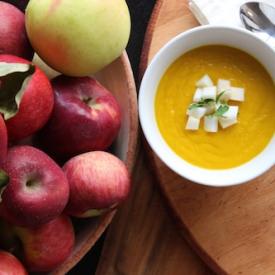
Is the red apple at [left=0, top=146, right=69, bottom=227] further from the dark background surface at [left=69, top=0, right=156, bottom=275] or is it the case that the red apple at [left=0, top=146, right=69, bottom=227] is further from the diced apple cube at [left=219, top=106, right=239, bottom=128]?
the dark background surface at [left=69, top=0, right=156, bottom=275]

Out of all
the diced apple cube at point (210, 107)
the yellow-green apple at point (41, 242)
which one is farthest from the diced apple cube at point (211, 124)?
the yellow-green apple at point (41, 242)

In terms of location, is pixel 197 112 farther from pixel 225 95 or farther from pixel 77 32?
pixel 77 32

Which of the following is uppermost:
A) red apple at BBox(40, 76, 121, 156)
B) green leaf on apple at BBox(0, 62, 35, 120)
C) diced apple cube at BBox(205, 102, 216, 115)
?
green leaf on apple at BBox(0, 62, 35, 120)

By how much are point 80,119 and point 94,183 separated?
8 centimetres

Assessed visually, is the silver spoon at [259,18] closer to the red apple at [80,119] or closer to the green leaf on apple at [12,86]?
the red apple at [80,119]

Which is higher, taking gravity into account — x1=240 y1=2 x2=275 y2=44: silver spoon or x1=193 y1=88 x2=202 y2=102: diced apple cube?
x1=240 y1=2 x2=275 y2=44: silver spoon

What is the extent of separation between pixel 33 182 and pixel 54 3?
0.21 metres

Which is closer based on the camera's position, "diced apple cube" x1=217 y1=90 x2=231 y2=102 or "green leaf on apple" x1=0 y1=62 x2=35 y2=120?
"green leaf on apple" x1=0 y1=62 x2=35 y2=120

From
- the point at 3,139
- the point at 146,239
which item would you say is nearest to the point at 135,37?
the point at 146,239

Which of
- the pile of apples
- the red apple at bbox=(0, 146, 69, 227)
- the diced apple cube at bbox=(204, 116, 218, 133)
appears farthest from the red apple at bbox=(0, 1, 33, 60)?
the diced apple cube at bbox=(204, 116, 218, 133)

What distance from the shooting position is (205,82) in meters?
0.82

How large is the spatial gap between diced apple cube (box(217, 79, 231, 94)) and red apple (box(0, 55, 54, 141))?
220 millimetres

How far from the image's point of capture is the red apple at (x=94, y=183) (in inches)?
29.5

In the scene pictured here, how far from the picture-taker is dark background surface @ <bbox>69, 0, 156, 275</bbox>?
1.04 metres
